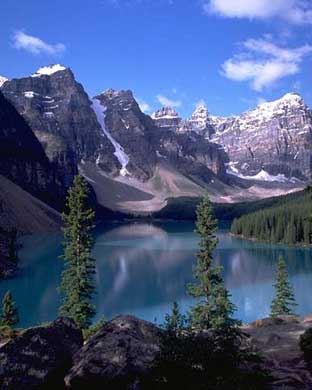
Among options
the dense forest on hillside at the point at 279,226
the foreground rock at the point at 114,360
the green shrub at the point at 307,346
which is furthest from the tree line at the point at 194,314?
the dense forest on hillside at the point at 279,226

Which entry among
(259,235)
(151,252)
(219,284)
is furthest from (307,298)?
(259,235)

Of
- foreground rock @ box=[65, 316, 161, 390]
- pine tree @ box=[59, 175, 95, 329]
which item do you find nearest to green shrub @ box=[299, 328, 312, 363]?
foreground rock @ box=[65, 316, 161, 390]

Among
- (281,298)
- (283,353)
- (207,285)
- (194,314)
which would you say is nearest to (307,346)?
(283,353)

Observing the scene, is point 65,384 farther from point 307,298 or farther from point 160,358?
point 307,298

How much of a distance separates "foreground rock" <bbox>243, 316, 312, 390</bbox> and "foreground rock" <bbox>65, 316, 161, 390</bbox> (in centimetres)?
330

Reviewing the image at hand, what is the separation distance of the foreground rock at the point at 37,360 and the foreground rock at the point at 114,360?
47 centimetres

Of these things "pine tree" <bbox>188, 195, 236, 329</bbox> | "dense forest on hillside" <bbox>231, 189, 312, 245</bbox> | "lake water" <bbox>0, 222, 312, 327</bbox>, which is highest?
"pine tree" <bbox>188, 195, 236, 329</bbox>

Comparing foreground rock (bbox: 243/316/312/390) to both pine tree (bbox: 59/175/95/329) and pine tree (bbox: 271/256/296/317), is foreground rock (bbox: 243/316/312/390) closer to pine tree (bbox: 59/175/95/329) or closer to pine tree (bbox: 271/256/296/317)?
pine tree (bbox: 59/175/95/329)

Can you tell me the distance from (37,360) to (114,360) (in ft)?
7.24

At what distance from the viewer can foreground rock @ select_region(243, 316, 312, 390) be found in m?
12.2

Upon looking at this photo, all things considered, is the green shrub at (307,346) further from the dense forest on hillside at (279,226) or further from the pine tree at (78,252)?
the dense forest on hillside at (279,226)

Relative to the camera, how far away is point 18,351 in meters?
13.0

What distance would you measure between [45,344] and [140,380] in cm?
320

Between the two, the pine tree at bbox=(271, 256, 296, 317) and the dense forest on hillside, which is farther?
the dense forest on hillside
